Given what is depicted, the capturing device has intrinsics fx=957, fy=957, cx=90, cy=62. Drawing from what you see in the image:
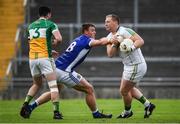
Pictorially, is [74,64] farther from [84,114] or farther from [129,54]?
[84,114]

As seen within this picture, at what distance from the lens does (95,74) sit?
1340 inches

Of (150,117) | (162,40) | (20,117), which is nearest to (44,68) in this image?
(20,117)

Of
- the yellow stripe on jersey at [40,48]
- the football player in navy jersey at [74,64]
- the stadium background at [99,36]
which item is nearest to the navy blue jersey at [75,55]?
the football player in navy jersey at [74,64]

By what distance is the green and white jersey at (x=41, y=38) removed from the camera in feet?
64.4

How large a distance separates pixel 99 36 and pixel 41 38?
15378mm

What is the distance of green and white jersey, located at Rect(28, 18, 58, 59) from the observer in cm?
1962

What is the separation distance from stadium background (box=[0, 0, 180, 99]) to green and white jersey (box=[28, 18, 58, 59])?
12442 mm

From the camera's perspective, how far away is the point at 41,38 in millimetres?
19688

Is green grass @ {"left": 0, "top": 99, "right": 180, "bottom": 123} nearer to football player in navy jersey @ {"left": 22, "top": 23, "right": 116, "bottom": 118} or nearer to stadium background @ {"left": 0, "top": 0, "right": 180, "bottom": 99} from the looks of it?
football player in navy jersey @ {"left": 22, "top": 23, "right": 116, "bottom": 118}

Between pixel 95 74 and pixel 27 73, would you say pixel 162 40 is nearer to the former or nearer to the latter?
pixel 95 74

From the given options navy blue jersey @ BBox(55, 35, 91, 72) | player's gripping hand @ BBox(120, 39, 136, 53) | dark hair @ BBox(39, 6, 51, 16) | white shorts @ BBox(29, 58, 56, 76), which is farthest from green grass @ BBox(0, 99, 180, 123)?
dark hair @ BBox(39, 6, 51, 16)

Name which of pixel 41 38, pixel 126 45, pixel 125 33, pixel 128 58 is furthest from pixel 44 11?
pixel 128 58

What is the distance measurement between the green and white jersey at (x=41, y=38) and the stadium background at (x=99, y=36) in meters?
12.4

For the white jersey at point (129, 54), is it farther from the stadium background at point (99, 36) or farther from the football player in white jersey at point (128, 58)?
the stadium background at point (99, 36)
